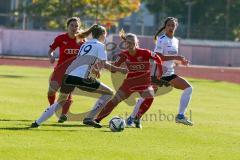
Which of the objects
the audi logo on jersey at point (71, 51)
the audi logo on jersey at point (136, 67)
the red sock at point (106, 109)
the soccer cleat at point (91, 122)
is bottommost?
the soccer cleat at point (91, 122)

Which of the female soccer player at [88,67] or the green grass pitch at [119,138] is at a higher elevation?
the female soccer player at [88,67]

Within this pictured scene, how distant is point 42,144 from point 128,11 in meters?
54.4

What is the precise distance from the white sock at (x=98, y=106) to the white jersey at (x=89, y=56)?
2.54ft

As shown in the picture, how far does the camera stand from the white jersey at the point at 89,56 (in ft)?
43.5

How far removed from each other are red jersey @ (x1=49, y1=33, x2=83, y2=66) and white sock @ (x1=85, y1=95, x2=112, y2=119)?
53.7 inches

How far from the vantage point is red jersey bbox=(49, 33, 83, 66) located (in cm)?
1490

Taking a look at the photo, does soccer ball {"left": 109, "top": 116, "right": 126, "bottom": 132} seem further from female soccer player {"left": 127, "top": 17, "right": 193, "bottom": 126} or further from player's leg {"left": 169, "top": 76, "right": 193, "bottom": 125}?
player's leg {"left": 169, "top": 76, "right": 193, "bottom": 125}

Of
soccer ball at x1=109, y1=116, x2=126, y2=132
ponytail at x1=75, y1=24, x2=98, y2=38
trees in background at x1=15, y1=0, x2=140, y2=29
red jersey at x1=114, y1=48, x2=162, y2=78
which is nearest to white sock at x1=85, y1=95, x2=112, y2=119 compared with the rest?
soccer ball at x1=109, y1=116, x2=126, y2=132

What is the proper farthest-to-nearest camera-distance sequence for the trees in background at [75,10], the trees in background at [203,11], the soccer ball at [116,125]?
the trees in background at [203,11], the trees in background at [75,10], the soccer ball at [116,125]

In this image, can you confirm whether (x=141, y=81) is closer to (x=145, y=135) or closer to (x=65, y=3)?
(x=145, y=135)

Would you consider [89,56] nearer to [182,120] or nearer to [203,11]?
[182,120]

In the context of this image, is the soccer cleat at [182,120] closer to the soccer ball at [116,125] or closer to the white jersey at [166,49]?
the white jersey at [166,49]

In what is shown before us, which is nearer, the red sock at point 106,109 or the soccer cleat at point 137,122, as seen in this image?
the red sock at point 106,109

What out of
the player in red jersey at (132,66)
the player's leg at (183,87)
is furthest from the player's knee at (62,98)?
the player's leg at (183,87)
